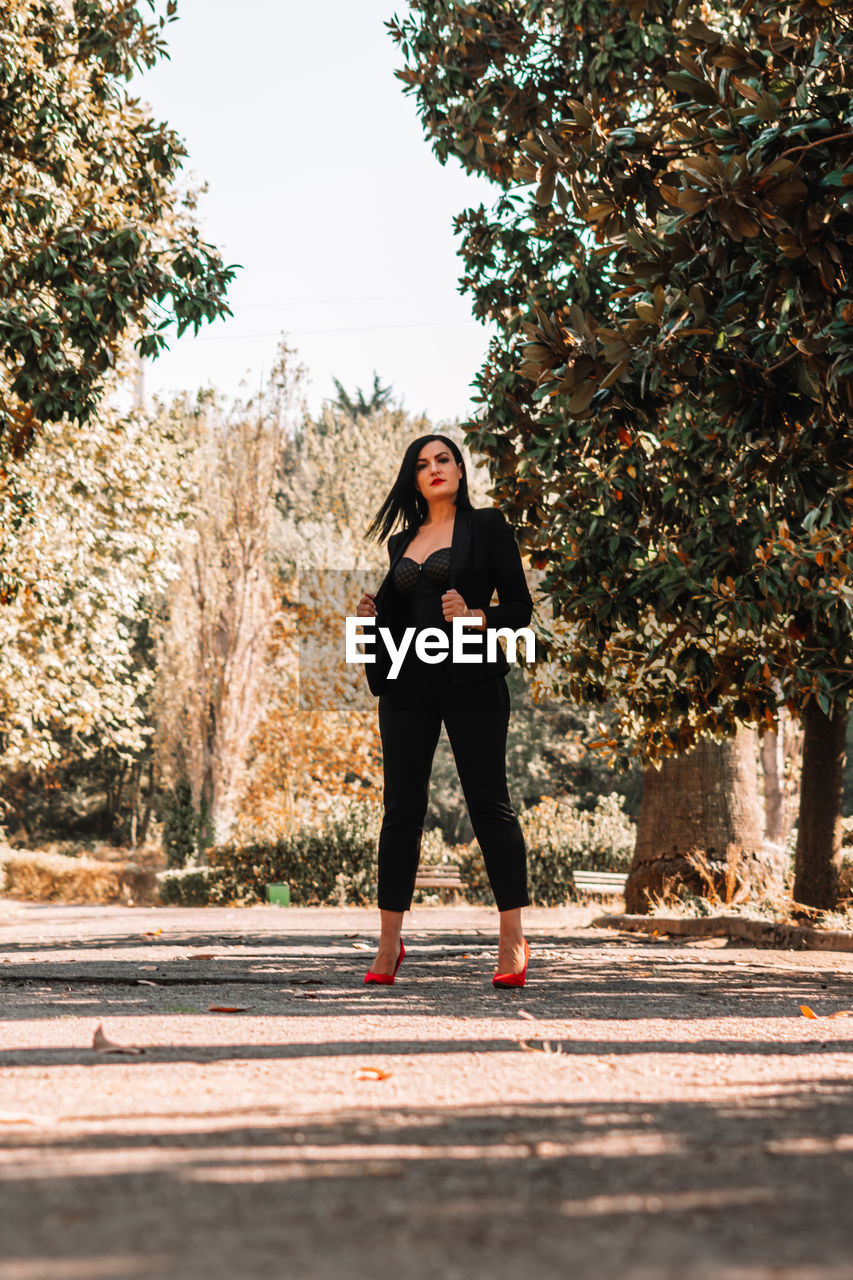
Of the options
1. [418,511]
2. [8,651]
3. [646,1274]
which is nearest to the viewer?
[646,1274]

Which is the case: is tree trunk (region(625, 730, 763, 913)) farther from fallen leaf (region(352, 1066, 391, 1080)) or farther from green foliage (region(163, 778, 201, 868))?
green foliage (region(163, 778, 201, 868))

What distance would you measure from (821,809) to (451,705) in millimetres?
4354

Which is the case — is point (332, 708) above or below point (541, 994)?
above

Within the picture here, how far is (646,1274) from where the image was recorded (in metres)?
1.49

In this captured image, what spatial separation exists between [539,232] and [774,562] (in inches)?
136

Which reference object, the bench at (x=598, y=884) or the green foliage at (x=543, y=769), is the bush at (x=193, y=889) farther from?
the green foliage at (x=543, y=769)

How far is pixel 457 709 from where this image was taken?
15.8ft

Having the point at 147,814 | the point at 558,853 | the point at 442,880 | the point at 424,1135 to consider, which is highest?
the point at 424,1135

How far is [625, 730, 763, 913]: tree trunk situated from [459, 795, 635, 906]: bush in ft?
22.3

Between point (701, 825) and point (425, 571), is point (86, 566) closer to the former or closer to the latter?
point (701, 825)

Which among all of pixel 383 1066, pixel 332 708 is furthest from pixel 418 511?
pixel 332 708

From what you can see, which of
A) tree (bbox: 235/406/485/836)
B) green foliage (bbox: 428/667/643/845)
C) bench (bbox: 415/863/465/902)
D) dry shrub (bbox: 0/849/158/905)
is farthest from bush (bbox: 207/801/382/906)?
green foliage (bbox: 428/667/643/845)

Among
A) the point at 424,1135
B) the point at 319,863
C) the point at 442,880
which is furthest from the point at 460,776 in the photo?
the point at 319,863

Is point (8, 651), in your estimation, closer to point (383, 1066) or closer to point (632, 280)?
point (632, 280)
